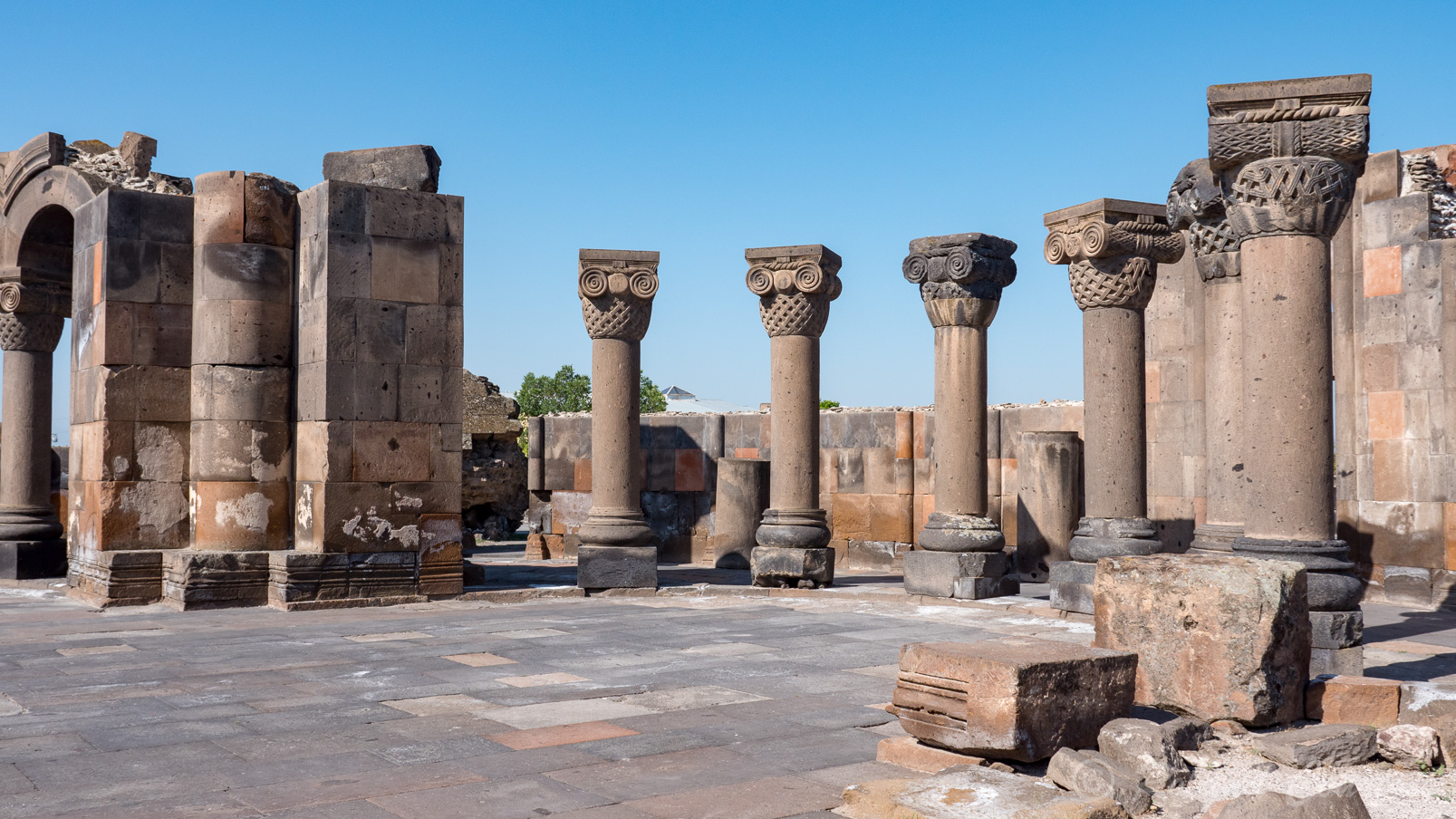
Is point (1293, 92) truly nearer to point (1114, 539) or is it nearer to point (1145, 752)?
point (1114, 539)

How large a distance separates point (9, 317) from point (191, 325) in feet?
15.1

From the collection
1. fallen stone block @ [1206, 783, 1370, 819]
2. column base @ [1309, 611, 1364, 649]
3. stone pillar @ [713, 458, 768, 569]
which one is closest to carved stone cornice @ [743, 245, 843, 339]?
stone pillar @ [713, 458, 768, 569]

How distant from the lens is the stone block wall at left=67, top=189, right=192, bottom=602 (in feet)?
35.6

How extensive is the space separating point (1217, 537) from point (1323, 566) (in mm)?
3319

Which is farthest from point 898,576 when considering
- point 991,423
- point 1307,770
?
point 1307,770

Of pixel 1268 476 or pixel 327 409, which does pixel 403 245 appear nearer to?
pixel 327 409

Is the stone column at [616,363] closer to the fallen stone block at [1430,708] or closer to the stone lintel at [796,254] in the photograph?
the stone lintel at [796,254]

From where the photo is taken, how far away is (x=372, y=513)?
10844 mm

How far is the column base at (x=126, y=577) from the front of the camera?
34.4 ft


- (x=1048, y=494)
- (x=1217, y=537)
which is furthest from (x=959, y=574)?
(x=1048, y=494)

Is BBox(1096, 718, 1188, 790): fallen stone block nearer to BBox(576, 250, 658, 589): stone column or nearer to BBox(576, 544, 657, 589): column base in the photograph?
BBox(576, 544, 657, 589): column base

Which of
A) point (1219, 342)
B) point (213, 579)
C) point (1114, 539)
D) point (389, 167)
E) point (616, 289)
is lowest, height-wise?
point (213, 579)

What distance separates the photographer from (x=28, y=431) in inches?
563

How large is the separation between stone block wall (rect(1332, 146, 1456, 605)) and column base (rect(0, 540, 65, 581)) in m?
14.5
